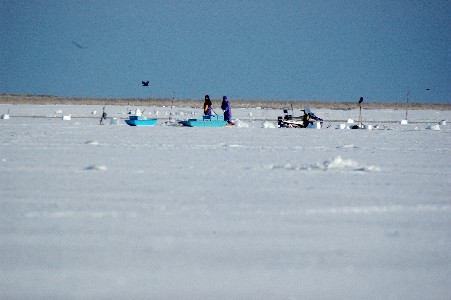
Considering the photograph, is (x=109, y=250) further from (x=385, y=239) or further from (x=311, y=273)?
(x=385, y=239)

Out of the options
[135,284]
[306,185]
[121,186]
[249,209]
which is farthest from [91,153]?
[135,284]

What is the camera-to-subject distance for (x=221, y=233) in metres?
3.93

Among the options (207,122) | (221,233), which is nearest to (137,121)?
(207,122)

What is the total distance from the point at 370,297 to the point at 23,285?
1.69 meters

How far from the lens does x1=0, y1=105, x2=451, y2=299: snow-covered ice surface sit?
2998mm

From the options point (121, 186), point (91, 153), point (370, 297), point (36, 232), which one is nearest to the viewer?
point (370, 297)

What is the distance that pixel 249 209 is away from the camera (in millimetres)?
4758

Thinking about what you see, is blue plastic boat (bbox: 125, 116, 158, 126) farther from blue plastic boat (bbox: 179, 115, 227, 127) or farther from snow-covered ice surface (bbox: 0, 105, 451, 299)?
snow-covered ice surface (bbox: 0, 105, 451, 299)

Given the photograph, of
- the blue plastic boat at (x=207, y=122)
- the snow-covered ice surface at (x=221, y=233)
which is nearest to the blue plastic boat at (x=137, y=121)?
the blue plastic boat at (x=207, y=122)

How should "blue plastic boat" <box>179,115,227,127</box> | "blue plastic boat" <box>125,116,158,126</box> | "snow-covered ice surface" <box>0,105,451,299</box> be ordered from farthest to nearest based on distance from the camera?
1. "blue plastic boat" <box>179,115,227,127</box>
2. "blue plastic boat" <box>125,116,158,126</box>
3. "snow-covered ice surface" <box>0,105,451,299</box>

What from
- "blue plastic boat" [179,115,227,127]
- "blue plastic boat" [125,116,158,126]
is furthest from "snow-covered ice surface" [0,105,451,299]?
"blue plastic boat" [179,115,227,127]

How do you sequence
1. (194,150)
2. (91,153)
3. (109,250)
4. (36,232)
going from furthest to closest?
1. (194,150)
2. (91,153)
3. (36,232)
4. (109,250)

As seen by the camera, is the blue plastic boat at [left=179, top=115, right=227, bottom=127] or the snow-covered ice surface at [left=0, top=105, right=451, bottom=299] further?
the blue plastic boat at [left=179, top=115, right=227, bottom=127]

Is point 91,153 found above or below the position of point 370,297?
above
